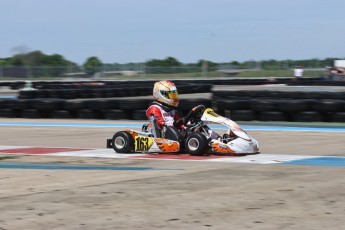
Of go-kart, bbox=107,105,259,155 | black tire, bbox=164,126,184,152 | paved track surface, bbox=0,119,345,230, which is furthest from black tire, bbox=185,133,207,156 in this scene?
paved track surface, bbox=0,119,345,230

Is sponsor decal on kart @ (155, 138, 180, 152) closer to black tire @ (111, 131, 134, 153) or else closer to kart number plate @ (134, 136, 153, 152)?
kart number plate @ (134, 136, 153, 152)

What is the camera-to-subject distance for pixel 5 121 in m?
16.6

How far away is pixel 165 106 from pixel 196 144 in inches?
32.5

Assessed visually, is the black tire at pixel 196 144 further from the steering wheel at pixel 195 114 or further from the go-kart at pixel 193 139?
the steering wheel at pixel 195 114

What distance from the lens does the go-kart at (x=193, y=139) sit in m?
8.73

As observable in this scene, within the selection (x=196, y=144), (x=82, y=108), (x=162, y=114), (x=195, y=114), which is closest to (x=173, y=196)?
(x=196, y=144)

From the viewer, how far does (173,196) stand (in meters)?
5.71

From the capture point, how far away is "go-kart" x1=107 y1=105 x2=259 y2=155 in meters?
8.73

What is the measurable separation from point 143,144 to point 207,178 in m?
2.60

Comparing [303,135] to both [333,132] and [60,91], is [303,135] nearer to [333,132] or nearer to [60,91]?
[333,132]

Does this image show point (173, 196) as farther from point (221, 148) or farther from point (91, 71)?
point (91, 71)

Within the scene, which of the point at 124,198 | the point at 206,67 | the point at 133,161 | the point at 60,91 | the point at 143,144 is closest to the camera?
the point at 124,198

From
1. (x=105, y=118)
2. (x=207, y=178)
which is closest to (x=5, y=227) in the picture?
(x=207, y=178)

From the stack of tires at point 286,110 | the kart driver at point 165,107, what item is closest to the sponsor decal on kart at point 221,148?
the kart driver at point 165,107
